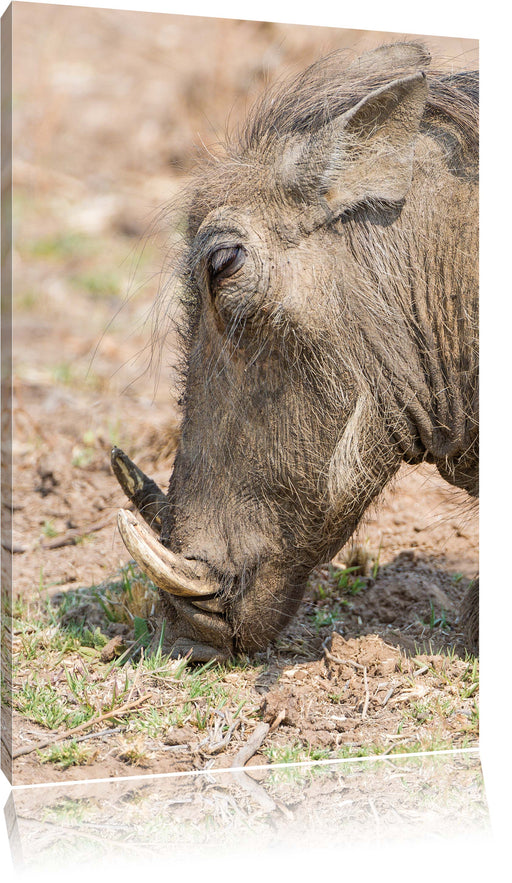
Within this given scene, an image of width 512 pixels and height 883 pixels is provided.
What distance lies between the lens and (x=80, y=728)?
272cm

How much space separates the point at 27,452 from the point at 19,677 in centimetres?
155

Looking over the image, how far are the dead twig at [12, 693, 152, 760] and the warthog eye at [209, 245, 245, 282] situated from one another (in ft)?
3.64

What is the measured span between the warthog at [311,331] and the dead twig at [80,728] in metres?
0.21

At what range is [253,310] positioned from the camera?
2.61 m

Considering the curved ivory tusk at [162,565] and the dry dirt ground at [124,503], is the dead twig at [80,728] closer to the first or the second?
the dry dirt ground at [124,503]

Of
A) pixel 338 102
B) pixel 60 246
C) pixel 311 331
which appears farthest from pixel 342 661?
pixel 60 246

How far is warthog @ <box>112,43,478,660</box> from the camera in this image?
2639mm

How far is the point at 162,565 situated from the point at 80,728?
0.47m

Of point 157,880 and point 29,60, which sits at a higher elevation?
point 29,60
